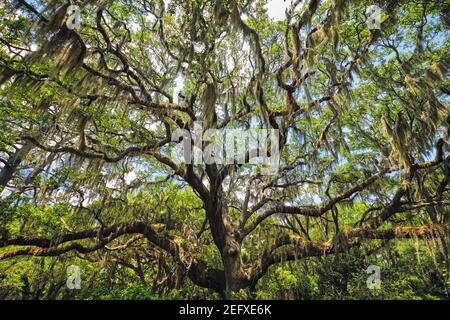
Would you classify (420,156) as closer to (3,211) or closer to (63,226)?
(63,226)

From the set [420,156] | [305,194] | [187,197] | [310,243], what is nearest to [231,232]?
[310,243]

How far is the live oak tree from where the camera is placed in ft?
17.5

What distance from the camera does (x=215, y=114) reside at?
5.52 meters

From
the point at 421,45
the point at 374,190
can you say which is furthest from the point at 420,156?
the point at 421,45

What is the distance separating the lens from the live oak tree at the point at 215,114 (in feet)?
17.5

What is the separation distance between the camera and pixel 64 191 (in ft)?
25.3

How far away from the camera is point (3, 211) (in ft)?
19.5

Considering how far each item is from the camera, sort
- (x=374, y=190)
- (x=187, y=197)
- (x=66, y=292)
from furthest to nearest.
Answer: (x=187, y=197) → (x=66, y=292) → (x=374, y=190)

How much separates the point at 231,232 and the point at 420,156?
5.03 metres

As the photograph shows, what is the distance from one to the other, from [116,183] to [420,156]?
7978 millimetres
